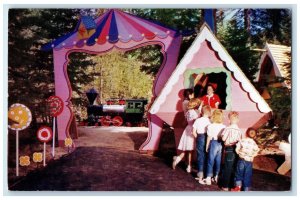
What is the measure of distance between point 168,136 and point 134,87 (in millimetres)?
1138

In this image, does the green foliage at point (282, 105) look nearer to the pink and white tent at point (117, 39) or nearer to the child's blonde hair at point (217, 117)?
the child's blonde hair at point (217, 117)

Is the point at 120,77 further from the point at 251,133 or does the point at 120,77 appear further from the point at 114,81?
the point at 251,133

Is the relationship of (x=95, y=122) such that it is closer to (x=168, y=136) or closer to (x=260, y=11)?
(x=168, y=136)

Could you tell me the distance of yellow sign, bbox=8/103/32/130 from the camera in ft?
22.5

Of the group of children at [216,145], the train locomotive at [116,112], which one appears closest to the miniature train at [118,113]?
the train locomotive at [116,112]

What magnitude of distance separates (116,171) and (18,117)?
1.99 m

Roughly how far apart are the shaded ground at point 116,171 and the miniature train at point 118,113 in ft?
0.46

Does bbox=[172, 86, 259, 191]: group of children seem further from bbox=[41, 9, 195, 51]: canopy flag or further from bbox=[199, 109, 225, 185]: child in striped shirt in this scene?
bbox=[41, 9, 195, 51]: canopy flag

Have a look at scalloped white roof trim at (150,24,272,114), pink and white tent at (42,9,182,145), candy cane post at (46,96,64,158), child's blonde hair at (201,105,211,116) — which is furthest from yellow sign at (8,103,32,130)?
child's blonde hair at (201,105,211,116)

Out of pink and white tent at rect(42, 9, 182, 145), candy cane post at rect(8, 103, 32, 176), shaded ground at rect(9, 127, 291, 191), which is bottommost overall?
shaded ground at rect(9, 127, 291, 191)

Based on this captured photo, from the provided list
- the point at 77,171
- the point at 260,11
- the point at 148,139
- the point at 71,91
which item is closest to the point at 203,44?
the point at 260,11

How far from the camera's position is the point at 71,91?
751 cm

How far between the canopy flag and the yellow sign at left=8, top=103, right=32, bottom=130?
1.56 m

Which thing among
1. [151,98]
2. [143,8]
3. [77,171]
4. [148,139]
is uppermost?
[143,8]
